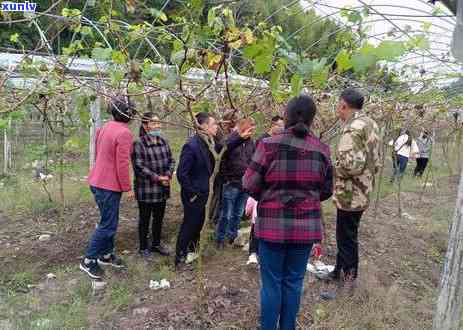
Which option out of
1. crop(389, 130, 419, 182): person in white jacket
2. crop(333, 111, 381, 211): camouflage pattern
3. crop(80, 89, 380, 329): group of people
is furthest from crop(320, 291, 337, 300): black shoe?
crop(389, 130, 419, 182): person in white jacket

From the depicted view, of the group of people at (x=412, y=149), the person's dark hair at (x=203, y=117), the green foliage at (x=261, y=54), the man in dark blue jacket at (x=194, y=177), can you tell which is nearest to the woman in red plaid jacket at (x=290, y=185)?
the green foliage at (x=261, y=54)

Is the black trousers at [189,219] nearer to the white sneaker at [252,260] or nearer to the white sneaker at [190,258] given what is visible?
the white sneaker at [190,258]

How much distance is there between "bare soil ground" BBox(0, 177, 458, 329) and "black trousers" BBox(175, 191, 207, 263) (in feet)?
0.78

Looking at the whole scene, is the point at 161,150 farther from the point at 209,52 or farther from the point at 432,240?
the point at 432,240

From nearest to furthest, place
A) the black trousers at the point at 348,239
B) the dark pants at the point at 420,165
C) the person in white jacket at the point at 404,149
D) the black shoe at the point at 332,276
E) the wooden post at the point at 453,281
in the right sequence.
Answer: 1. the wooden post at the point at 453,281
2. the black trousers at the point at 348,239
3. the black shoe at the point at 332,276
4. the person in white jacket at the point at 404,149
5. the dark pants at the point at 420,165

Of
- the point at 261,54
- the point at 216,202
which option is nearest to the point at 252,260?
the point at 216,202

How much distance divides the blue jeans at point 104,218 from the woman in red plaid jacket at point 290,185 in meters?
1.77

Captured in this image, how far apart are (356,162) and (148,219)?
2256 mm

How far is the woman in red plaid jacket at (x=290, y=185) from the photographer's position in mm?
2520

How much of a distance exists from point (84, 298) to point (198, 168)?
1.54 meters

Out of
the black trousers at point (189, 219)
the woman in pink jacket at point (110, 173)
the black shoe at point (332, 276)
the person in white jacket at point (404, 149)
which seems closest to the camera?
the woman in pink jacket at point (110, 173)

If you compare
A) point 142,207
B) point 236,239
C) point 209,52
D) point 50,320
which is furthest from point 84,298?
point 209,52

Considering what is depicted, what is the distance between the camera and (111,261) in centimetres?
427

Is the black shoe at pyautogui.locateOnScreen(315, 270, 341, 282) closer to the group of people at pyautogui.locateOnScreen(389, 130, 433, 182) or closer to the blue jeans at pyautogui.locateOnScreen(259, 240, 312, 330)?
the blue jeans at pyautogui.locateOnScreen(259, 240, 312, 330)
